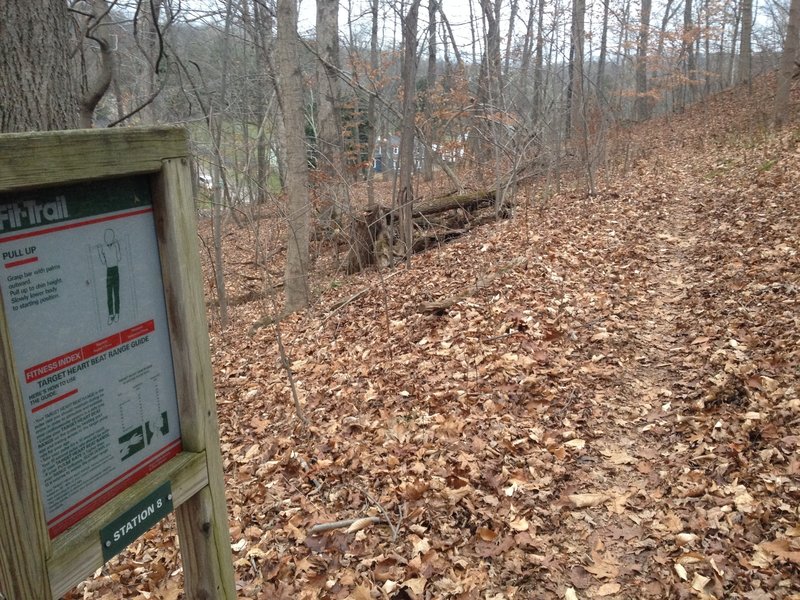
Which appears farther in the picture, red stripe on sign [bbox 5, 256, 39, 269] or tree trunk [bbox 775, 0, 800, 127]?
tree trunk [bbox 775, 0, 800, 127]

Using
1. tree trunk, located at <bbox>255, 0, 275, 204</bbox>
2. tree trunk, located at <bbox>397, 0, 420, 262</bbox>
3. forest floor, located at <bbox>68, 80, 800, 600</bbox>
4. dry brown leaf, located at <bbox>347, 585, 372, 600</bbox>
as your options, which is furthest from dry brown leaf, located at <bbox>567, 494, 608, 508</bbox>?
tree trunk, located at <bbox>397, 0, 420, 262</bbox>

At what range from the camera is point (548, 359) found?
5.37 meters

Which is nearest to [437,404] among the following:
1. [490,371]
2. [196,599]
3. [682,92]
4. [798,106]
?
[490,371]

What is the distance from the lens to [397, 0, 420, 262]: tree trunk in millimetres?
8688

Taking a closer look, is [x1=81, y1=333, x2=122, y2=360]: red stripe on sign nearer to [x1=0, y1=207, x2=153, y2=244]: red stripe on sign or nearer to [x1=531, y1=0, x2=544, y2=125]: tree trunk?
[x1=0, y1=207, x2=153, y2=244]: red stripe on sign

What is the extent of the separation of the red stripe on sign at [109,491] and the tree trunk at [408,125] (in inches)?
275

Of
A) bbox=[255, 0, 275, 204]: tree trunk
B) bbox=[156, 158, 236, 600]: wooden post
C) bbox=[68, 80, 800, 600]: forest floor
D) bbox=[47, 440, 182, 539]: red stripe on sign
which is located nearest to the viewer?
bbox=[47, 440, 182, 539]: red stripe on sign

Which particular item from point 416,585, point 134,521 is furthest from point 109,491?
point 416,585

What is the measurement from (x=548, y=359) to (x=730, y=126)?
56.6ft

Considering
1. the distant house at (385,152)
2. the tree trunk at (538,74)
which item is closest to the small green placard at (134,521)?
the distant house at (385,152)

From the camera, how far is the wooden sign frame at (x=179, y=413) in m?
1.32

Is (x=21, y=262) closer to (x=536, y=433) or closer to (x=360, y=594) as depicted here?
(x=360, y=594)

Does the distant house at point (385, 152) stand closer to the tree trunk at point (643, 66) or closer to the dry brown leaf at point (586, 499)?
the dry brown leaf at point (586, 499)

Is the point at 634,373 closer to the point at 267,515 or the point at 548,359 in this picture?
the point at 548,359
